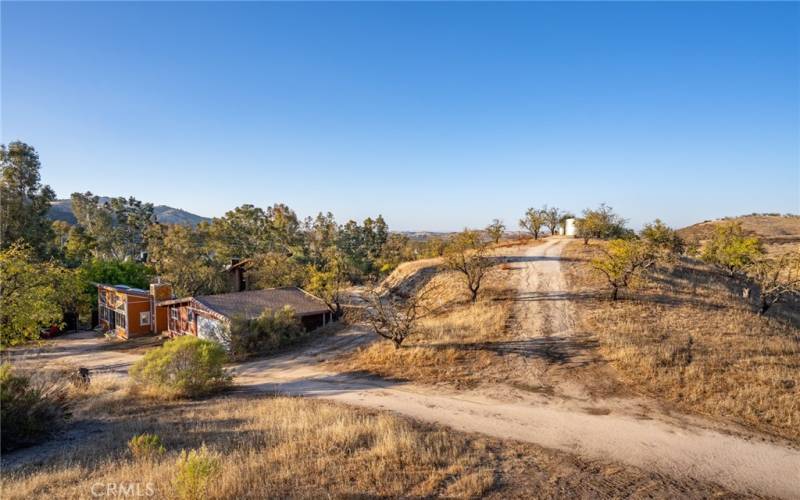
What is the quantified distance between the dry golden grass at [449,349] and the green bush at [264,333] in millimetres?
6623

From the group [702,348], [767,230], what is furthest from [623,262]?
[767,230]

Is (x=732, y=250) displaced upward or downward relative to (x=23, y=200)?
downward

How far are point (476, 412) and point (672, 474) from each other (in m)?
5.59

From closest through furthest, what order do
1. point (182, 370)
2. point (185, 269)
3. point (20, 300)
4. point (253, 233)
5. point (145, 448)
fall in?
point (145, 448), point (182, 370), point (20, 300), point (185, 269), point (253, 233)

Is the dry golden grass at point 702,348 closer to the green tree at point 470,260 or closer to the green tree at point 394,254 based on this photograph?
the green tree at point 470,260

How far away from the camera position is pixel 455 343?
67.7ft

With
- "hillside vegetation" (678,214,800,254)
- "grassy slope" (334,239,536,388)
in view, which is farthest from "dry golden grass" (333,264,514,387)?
"hillside vegetation" (678,214,800,254)

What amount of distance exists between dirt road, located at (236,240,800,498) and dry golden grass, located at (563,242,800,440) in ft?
5.11

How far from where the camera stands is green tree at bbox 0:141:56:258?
34969mm

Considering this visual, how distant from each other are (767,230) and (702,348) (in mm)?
81125

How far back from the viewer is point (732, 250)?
1254 inches

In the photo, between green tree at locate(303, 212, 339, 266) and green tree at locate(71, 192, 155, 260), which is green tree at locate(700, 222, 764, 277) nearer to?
green tree at locate(303, 212, 339, 266)

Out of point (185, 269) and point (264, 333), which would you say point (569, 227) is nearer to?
point (264, 333)

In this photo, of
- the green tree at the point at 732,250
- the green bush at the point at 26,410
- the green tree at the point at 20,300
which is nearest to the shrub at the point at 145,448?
the green bush at the point at 26,410
